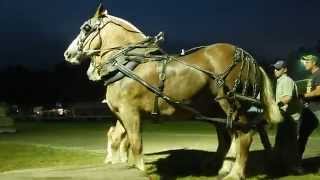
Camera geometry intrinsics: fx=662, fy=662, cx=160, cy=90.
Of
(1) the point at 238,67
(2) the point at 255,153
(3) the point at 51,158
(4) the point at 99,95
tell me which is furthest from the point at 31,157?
(4) the point at 99,95

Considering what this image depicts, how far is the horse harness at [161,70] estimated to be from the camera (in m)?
9.56

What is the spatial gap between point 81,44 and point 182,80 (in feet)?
5.71

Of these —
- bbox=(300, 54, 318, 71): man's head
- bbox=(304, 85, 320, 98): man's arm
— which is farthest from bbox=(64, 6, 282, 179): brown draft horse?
bbox=(300, 54, 318, 71): man's head

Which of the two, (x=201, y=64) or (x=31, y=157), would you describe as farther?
(x=31, y=157)

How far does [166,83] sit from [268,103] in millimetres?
1783

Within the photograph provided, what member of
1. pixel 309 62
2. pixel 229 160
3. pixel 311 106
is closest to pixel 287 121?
pixel 311 106

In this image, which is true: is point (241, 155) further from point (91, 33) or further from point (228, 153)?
point (91, 33)

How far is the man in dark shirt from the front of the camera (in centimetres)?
1167

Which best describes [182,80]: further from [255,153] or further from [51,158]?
[51,158]

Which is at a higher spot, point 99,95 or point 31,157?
point 31,157

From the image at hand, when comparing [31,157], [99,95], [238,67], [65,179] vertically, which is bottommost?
[99,95]

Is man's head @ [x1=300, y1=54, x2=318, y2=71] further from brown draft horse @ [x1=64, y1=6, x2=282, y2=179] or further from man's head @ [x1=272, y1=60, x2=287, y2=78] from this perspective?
brown draft horse @ [x1=64, y1=6, x2=282, y2=179]

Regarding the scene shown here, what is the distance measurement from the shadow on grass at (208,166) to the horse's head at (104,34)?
7.12 feet

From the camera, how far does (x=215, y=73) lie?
9.89m
